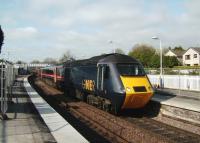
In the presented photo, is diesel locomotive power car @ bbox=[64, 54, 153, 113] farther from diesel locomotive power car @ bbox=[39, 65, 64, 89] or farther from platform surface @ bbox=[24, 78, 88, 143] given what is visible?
diesel locomotive power car @ bbox=[39, 65, 64, 89]

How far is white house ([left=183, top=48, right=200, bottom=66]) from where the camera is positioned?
85.9 metres

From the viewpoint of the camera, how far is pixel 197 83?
99.2ft

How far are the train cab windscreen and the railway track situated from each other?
2257mm

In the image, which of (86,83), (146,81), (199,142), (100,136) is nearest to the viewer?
(199,142)

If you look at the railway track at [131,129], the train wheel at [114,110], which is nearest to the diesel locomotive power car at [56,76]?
the railway track at [131,129]

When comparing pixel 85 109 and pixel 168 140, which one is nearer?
pixel 168 140

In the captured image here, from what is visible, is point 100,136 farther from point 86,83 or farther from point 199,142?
point 86,83

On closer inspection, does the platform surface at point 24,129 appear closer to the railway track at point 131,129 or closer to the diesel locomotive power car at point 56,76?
the railway track at point 131,129

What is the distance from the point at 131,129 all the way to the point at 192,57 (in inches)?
3031

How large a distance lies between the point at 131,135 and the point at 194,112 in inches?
133

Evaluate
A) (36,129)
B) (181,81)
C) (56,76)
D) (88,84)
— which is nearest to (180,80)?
(181,81)

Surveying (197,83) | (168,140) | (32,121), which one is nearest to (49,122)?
(32,121)

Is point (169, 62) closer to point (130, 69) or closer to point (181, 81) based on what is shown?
point (181, 81)

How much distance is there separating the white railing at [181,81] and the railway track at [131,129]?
13.3 m
